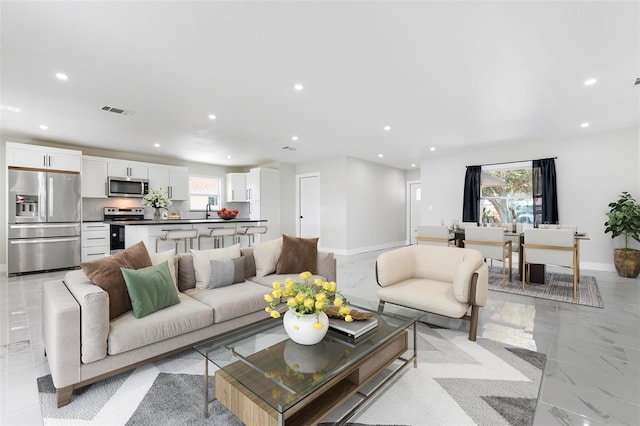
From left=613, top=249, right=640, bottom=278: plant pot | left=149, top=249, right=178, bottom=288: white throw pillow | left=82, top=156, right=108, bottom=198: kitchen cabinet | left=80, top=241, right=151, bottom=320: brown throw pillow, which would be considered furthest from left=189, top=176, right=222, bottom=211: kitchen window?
left=613, top=249, right=640, bottom=278: plant pot

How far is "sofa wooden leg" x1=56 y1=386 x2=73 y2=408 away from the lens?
168cm

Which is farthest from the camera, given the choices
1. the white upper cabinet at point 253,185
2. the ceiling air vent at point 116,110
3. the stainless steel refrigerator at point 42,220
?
the white upper cabinet at point 253,185

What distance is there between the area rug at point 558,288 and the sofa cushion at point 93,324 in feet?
14.9

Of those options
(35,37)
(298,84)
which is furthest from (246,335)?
(35,37)

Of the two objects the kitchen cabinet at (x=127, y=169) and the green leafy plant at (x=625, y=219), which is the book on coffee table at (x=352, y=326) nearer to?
the green leafy plant at (x=625, y=219)

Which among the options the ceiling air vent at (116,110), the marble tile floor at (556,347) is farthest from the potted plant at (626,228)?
the ceiling air vent at (116,110)

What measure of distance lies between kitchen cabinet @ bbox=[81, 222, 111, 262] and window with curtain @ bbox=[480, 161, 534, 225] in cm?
816

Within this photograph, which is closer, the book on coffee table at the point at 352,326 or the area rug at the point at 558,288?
the book on coffee table at the point at 352,326

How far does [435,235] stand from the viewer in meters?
5.25

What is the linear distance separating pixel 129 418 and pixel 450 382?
1.92m

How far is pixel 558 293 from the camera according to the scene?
13.1ft

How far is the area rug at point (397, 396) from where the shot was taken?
1.61 metres

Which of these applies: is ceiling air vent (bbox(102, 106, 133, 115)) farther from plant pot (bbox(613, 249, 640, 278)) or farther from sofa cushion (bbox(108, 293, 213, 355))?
plant pot (bbox(613, 249, 640, 278))

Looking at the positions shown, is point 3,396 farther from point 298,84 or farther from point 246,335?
point 298,84
